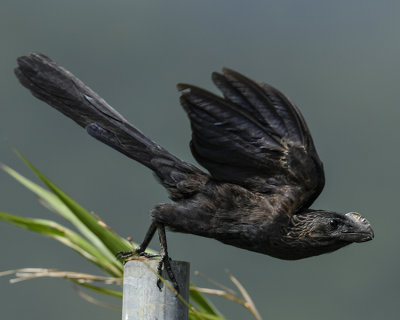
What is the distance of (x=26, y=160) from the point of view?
3.50 metres

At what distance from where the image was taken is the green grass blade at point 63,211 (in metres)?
3.56

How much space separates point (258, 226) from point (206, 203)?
24 cm

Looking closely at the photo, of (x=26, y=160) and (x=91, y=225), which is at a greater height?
(x=26, y=160)

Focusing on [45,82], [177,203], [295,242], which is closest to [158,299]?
[177,203]

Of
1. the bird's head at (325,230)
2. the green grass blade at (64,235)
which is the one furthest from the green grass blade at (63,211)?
the bird's head at (325,230)

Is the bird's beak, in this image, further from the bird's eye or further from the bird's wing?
the bird's wing

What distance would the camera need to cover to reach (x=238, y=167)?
3197mm

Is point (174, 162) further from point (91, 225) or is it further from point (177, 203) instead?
point (91, 225)

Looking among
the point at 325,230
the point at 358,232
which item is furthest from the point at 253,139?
the point at 358,232

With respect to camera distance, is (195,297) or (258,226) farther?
(195,297)

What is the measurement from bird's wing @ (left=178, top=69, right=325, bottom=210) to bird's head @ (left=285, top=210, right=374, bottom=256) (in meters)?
0.08

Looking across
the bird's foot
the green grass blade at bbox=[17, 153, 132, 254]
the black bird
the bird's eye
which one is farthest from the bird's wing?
the green grass blade at bbox=[17, 153, 132, 254]

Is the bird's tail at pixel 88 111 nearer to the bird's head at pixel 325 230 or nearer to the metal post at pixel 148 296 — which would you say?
the metal post at pixel 148 296

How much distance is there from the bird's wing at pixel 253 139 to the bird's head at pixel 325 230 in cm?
8
